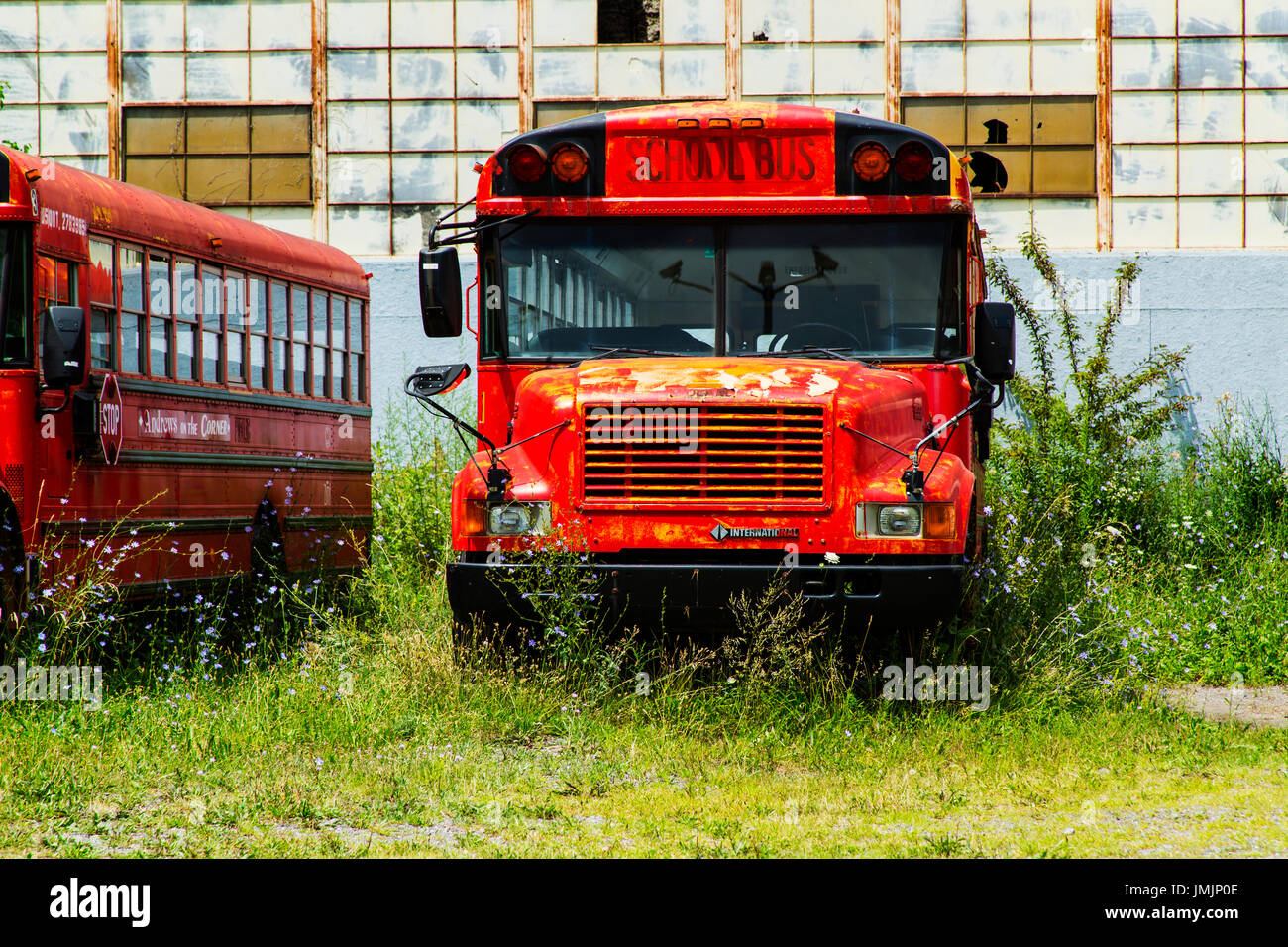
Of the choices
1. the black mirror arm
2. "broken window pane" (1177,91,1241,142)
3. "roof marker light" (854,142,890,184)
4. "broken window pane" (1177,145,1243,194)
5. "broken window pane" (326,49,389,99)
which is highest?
"broken window pane" (326,49,389,99)

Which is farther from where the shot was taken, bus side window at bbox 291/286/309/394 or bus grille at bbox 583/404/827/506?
bus side window at bbox 291/286/309/394

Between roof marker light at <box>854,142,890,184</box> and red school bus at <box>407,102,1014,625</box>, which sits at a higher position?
roof marker light at <box>854,142,890,184</box>

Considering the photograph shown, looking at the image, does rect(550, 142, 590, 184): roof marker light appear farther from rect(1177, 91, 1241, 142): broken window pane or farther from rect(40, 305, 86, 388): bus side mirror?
rect(1177, 91, 1241, 142): broken window pane

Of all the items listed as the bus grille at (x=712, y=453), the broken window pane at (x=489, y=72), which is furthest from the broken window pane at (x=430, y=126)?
the bus grille at (x=712, y=453)

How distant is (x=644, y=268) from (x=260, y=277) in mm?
4110

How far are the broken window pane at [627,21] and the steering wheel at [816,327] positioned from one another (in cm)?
890

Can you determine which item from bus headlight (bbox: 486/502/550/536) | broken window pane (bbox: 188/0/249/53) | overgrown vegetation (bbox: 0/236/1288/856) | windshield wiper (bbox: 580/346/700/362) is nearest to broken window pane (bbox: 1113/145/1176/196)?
overgrown vegetation (bbox: 0/236/1288/856)

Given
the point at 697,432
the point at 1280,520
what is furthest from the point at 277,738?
the point at 1280,520

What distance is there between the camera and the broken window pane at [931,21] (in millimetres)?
15148

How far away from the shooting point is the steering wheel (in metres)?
7.28

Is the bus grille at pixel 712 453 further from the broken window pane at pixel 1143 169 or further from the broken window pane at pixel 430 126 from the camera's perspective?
the broken window pane at pixel 1143 169

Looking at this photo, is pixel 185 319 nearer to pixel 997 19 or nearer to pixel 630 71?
pixel 630 71

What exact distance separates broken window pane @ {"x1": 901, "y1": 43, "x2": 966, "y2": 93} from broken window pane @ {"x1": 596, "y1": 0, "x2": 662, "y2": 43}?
2541 millimetres

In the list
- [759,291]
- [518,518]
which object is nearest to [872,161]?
[759,291]
